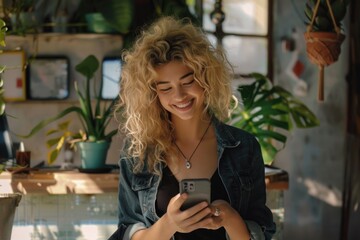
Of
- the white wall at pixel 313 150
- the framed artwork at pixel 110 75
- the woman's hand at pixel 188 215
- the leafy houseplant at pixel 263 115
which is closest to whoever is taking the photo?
the woman's hand at pixel 188 215

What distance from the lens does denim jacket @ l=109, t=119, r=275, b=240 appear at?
76.4 inches

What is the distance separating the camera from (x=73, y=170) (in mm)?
3219

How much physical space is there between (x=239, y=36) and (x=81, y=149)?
1.93 metres

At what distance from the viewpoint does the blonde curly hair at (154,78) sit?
1.89 metres

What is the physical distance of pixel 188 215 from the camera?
174cm

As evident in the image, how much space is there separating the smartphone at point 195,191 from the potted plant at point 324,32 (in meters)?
1.66

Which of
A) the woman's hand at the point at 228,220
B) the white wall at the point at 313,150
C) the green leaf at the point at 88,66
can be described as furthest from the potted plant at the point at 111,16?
the woman's hand at the point at 228,220

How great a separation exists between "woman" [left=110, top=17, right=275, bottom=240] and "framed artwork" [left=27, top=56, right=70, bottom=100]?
2223mm

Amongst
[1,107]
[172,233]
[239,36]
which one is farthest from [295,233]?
[172,233]

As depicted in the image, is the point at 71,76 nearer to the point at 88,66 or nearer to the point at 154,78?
the point at 88,66

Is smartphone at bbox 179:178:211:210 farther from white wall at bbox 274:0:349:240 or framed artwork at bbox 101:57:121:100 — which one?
white wall at bbox 274:0:349:240

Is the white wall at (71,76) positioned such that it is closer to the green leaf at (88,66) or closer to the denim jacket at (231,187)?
the green leaf at (88,66)

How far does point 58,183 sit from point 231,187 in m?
1.26

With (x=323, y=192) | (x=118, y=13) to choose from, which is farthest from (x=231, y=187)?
(x=323, y=192)
